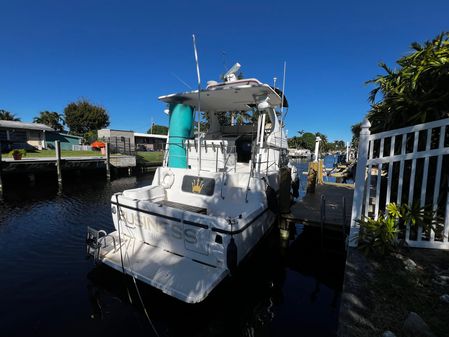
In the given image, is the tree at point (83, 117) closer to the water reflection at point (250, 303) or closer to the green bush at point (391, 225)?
the water reflection at point (250, 303)

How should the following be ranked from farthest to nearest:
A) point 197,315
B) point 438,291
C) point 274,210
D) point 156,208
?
point 274,210 < point 156,208 < point 197,315 < point 438,291

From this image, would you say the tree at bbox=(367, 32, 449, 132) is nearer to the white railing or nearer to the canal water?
the canal water

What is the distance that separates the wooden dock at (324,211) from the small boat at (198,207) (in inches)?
38.6

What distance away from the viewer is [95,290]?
181 inches

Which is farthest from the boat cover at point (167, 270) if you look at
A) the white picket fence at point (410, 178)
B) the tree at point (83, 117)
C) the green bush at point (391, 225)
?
the tree at point (83, 117)

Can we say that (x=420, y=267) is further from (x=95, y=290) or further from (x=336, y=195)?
→ (x=336, y=195)

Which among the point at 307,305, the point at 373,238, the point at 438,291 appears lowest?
the point at 307,305

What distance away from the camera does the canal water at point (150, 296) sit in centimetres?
378

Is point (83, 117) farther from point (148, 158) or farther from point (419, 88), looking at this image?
point (419, 88)

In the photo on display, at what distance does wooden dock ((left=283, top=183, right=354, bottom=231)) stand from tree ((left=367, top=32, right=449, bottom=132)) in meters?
2.24

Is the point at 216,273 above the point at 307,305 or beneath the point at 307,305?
above

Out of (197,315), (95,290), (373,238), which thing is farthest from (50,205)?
(373,238)

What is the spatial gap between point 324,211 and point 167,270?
4.20 metres

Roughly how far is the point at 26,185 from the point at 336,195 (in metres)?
18.7
